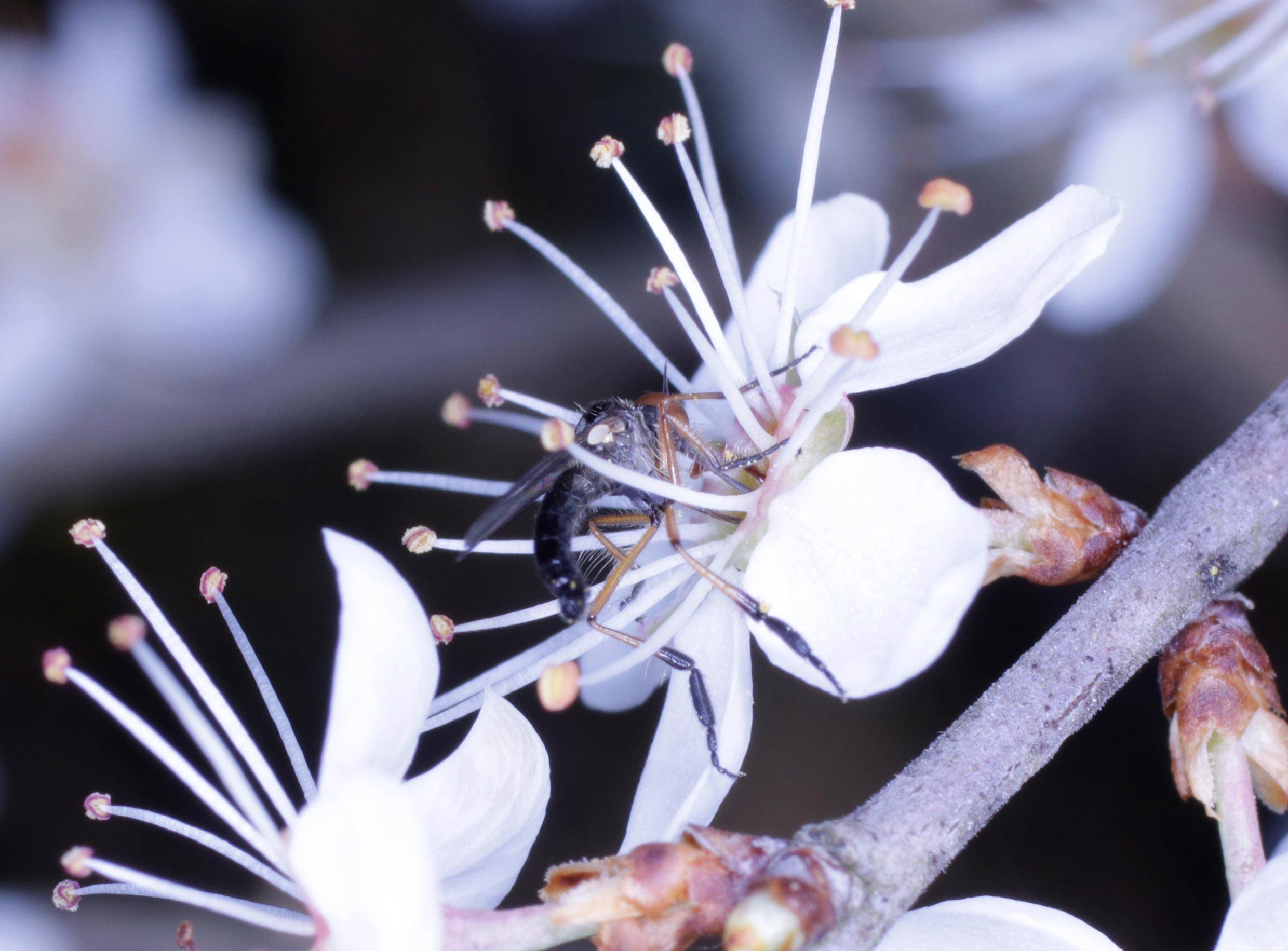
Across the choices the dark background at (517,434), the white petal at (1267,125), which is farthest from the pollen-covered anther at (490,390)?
the white petal at (1267,125)

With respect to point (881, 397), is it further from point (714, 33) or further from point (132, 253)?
point (132, 253)

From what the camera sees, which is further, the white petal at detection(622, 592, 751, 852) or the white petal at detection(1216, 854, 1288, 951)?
the white petal at detection(622, 592, 751, 852)

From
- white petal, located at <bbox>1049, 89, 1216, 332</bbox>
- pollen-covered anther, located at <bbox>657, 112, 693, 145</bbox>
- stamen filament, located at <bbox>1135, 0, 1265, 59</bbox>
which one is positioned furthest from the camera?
white petal, located at <bbox>1049, 89, 1216, 332</bbox>

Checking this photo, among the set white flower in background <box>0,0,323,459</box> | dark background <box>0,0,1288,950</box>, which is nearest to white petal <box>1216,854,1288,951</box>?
dark background <box>0,0,1288,950</box>

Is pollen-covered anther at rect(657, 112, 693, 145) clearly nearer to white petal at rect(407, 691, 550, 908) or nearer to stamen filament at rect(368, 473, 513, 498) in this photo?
stamen filament at rect(368, 473, 513, 498)

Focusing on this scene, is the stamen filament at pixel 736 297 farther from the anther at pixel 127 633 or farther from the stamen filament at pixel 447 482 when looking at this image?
the anther at pixel 127 633
